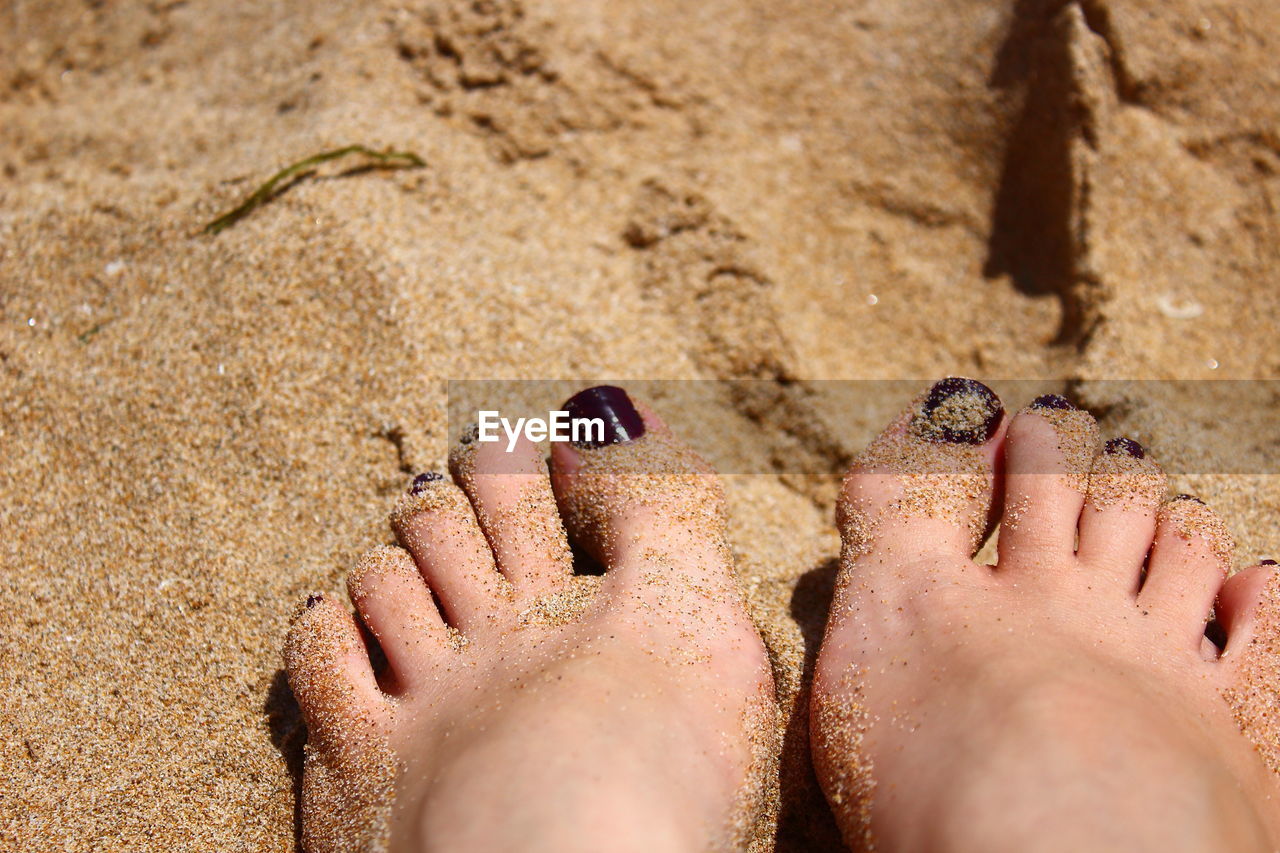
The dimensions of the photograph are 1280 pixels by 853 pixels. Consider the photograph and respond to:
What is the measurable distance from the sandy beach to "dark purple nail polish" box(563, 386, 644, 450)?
153mm

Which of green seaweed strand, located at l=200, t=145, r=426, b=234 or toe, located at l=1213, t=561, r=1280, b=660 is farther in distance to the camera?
green seaweed strand, located at l=200, t=145, r=426, b=234

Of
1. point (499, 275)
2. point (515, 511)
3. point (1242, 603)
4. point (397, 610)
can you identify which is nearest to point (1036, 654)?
point (1242, 603)

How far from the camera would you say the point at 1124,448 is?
149 cm

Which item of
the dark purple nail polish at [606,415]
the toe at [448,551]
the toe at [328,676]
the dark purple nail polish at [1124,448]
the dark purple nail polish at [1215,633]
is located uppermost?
the dark purple nail polish at [1124,448]

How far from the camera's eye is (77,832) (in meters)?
1.30

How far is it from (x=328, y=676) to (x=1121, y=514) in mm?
1227

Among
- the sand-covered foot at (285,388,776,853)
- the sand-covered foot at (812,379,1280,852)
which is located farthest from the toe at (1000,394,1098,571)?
the sand-covered foot at (285,388,776,853)

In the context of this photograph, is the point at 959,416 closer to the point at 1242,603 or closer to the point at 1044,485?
the point at 1044,485

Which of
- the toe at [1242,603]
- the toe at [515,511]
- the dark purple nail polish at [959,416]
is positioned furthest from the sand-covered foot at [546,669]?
the toe at [1242,603]

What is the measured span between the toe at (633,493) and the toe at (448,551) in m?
0.16

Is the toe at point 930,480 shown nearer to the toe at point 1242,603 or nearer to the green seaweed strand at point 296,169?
the toe at point 1242,603

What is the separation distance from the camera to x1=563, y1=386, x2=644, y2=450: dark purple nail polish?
4.93 feet

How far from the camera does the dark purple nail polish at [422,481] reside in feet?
4.92

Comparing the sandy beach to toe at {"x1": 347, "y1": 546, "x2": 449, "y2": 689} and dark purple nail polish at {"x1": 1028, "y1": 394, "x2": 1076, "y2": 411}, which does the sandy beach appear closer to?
toe at {"x1": 347, "y1": 546, "x2": 449, "y2": 689}
